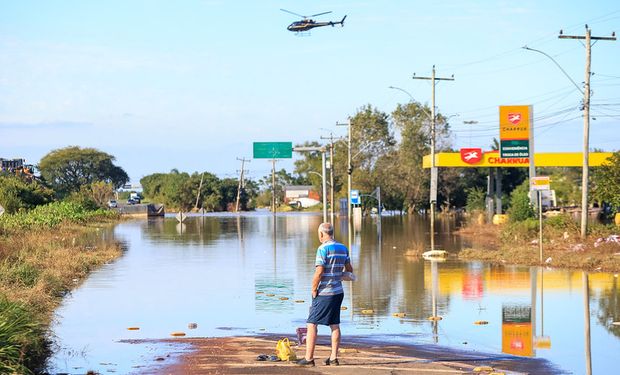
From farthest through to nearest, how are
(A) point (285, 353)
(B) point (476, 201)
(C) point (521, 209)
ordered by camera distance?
(B) point (476, 201) → (C) point (521, 209) → (A) point (285, 353)

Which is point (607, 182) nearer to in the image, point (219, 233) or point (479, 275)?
point (479, 275)

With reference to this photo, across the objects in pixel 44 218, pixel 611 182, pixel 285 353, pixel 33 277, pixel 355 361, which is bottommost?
pixel 355 361

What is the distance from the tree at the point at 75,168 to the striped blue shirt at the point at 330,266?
421ft

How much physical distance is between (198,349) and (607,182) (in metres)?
29.3

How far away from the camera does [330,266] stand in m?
13.3

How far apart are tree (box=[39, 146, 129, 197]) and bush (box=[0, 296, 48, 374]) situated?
414 feet

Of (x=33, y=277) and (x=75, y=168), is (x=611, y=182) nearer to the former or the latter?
(x=33, y=277)

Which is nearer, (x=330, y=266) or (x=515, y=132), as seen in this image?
(x=330, y=266)

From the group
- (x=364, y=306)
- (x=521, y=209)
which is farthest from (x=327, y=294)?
(x=521, y=209)

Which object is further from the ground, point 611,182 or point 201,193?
point 201,193

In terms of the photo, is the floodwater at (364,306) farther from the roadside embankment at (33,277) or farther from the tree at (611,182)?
the tree at (611,182)

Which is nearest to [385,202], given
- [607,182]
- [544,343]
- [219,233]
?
[219,233]

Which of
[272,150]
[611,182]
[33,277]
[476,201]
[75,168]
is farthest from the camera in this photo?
[75,168]

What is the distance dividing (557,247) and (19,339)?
83.8ft
